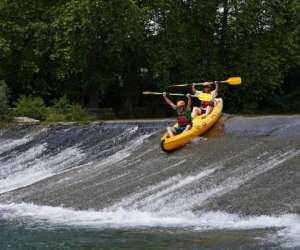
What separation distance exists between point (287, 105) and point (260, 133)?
2025cm

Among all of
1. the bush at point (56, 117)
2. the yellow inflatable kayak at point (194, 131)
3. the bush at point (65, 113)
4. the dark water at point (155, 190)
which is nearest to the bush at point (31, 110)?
the bush at point (65, 113)

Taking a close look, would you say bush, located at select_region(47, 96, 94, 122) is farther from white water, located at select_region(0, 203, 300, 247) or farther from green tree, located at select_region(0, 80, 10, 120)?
white water, located at select_region(0, 203, 300, 247)

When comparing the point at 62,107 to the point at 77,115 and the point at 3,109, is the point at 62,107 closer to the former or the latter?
the point at 77,115

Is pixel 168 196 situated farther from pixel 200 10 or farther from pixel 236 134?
pixel 200 10

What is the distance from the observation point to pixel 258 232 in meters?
11.2

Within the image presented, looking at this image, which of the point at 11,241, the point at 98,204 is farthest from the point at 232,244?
the point at 98,204

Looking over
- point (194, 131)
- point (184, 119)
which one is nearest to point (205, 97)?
point (184, 119)

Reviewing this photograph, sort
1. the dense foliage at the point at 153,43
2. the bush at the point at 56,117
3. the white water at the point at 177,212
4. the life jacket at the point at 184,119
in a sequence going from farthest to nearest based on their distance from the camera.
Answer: the dense foliage at the point at 153,43
the bush at the point at 56,117
the life jacket at the point at 184,119
the white water at the point at 177,212

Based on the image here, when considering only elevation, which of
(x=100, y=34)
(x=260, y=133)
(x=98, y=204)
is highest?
(x=100, y=34)

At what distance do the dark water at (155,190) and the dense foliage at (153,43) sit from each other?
11499 millimetres

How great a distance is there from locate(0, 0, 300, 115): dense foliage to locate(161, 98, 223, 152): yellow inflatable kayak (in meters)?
13.3

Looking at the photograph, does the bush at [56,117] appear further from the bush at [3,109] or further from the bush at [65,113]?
the bush at [3,109]

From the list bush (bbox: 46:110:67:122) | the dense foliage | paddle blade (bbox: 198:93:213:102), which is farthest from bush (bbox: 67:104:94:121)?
paddle blade (bbox: 198:93:213:102)

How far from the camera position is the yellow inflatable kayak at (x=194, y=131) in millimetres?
17766
